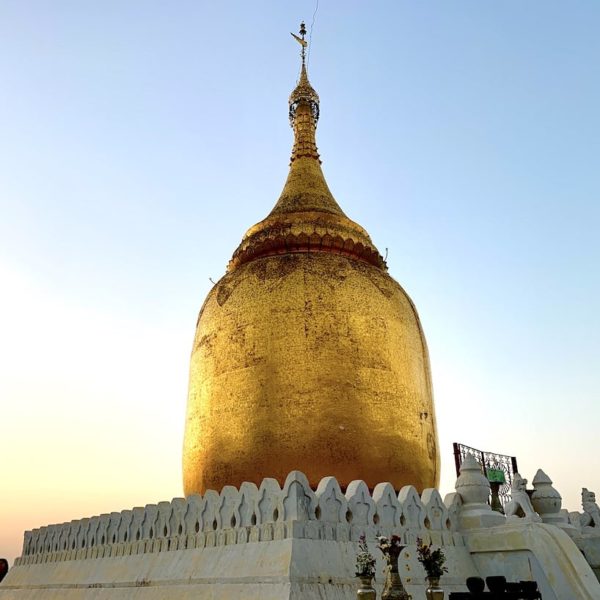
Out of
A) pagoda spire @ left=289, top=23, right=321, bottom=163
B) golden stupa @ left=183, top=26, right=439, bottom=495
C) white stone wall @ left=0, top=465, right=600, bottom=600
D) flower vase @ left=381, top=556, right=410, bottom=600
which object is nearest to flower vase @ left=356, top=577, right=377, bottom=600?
flower vase @ left=381, top=556, right=410, bottom=600

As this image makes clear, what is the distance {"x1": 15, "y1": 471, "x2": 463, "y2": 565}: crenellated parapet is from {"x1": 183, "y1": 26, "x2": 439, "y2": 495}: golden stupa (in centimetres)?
180

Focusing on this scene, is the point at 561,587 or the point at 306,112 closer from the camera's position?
the point at 561,587

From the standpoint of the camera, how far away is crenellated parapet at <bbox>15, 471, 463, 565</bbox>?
682 cm

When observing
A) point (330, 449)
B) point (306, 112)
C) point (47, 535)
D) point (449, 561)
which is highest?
point (306, 112)

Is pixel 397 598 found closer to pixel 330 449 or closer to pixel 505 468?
pixel 330 449

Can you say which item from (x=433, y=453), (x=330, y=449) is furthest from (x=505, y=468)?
(x=330, y=449)

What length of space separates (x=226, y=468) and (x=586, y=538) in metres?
5.70

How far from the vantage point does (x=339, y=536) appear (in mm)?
6902

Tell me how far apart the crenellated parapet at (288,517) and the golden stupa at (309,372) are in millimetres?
1803

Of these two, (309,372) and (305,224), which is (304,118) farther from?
(309,372)

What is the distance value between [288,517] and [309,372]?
4035 millimetres

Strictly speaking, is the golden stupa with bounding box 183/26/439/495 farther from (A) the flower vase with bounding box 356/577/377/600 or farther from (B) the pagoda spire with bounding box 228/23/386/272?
(A) the flower vase with bounding box 356/577/377/600

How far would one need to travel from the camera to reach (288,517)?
22.1 feet

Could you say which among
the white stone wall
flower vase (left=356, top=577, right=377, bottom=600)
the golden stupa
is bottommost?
flower vase (left=356, top=577, right=377, bottom=600)
